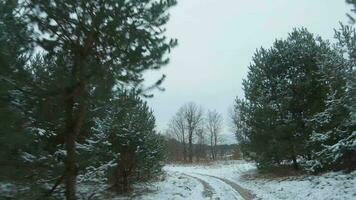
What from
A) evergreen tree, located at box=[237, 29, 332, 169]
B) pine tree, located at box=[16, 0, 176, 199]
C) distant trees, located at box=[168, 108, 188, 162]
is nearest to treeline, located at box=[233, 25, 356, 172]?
evergreen tree, located at box=[237, 29, 332, 169]

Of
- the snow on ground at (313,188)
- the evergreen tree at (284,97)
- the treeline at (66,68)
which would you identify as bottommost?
the snow on ground at (313,188)

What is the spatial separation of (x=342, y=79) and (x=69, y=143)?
12.3m

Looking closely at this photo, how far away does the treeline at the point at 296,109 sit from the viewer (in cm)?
2116

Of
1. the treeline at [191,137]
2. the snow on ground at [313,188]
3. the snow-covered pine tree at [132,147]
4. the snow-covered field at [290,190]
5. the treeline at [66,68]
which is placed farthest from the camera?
the treeline at [191,137]

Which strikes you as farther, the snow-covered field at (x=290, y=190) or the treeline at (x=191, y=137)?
the treeline at (x=191, y=137)

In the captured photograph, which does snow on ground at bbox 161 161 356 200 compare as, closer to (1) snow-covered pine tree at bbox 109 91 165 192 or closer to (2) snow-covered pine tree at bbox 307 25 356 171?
(2) snow-covered pine tree at bbox 307 25 356 171

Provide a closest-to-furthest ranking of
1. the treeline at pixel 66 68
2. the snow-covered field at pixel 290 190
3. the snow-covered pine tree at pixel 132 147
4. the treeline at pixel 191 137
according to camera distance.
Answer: the treeline at pixel 66 68
the snow-covered field at pixel 290 190
the snow-covered pine tree at pixel 132 147
the treeline at pixel 191 137

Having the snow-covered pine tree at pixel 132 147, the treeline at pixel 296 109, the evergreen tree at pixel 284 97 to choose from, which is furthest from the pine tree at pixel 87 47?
the evergreen tree at pixel 284 97

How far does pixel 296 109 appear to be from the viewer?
85.5 feet

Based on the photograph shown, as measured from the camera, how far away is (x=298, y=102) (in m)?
25.6

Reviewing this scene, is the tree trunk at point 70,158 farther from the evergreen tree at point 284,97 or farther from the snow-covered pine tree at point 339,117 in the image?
the evergreen tree at point 284,97

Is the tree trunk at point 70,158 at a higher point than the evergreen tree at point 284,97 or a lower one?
lower

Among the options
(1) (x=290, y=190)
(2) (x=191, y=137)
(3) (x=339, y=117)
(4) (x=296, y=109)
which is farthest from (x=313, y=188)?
(2) (x=191, y=137)

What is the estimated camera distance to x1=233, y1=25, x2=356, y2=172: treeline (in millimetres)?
21158
